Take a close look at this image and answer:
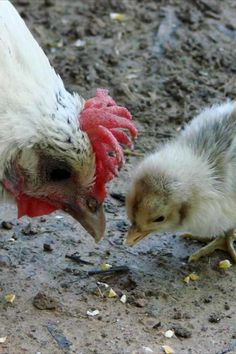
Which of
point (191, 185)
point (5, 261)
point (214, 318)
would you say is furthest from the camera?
point (5, 261)

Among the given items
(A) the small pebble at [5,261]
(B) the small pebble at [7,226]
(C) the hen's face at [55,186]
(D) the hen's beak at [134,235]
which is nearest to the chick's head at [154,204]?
(D) the hen's beak at [134,235]

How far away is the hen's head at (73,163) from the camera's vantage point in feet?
12.5

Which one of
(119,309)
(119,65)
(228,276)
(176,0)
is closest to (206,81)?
(119,65)

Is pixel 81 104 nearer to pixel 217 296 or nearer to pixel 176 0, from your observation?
pixel 217 296

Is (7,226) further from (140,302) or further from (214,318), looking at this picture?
(214,318)

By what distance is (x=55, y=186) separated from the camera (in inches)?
159

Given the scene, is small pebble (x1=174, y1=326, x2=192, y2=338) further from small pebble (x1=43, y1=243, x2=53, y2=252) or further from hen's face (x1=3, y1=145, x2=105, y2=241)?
small pebble (x1=43, y1=243, x2=53, y2=252)

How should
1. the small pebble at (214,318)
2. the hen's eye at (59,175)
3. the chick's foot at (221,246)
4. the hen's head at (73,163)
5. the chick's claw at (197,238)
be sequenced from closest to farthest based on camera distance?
the hen's head at (73,163) → the hen's eye at (59,175) → the small pebble at (214,318) → the chick's foot at (221,246) → the chick's claw at (197,238)

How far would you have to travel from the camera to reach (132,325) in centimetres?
428

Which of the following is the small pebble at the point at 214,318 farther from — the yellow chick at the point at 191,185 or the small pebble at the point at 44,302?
the small pebble at the point at 44,302

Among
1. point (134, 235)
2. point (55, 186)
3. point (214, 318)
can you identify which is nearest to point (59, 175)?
point (55, 186)

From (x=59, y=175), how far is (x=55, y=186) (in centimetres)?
8

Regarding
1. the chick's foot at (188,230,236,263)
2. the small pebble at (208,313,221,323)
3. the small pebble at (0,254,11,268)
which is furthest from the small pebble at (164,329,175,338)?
the small pebble at (0,254,11,268)

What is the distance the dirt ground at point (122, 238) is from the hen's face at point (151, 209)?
0.31 meters
